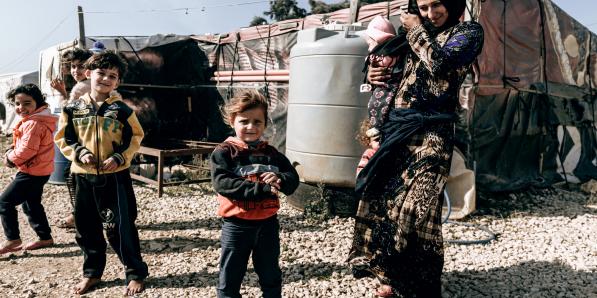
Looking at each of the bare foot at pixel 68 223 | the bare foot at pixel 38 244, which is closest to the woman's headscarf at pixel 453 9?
the bare foot at pixel 38 244

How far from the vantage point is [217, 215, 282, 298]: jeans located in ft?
Result: 6.36

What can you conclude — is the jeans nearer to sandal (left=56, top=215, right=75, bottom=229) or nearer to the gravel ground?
the gravel ground

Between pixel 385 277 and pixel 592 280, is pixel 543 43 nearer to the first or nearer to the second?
pixel 592 280

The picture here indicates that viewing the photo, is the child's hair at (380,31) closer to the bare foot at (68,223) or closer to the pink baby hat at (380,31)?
the pink baby hat at (380,31)

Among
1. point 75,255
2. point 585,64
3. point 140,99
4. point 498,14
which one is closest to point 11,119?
point 140,99

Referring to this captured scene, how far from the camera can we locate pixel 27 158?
319 cm

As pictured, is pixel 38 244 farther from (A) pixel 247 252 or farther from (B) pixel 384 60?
(B) pixel 384 60

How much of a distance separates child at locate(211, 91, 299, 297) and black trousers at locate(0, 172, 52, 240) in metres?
2.17

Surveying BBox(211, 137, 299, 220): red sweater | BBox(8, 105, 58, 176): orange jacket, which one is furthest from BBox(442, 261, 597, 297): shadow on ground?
BBox(8, 105, 58, 176): orange jacket

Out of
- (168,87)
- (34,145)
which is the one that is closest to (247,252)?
(34,145)

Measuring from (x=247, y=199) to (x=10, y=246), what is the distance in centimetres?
260

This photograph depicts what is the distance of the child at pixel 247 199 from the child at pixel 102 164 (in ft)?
2.99

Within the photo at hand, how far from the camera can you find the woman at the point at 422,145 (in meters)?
2.05

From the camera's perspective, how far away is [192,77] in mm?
8109
